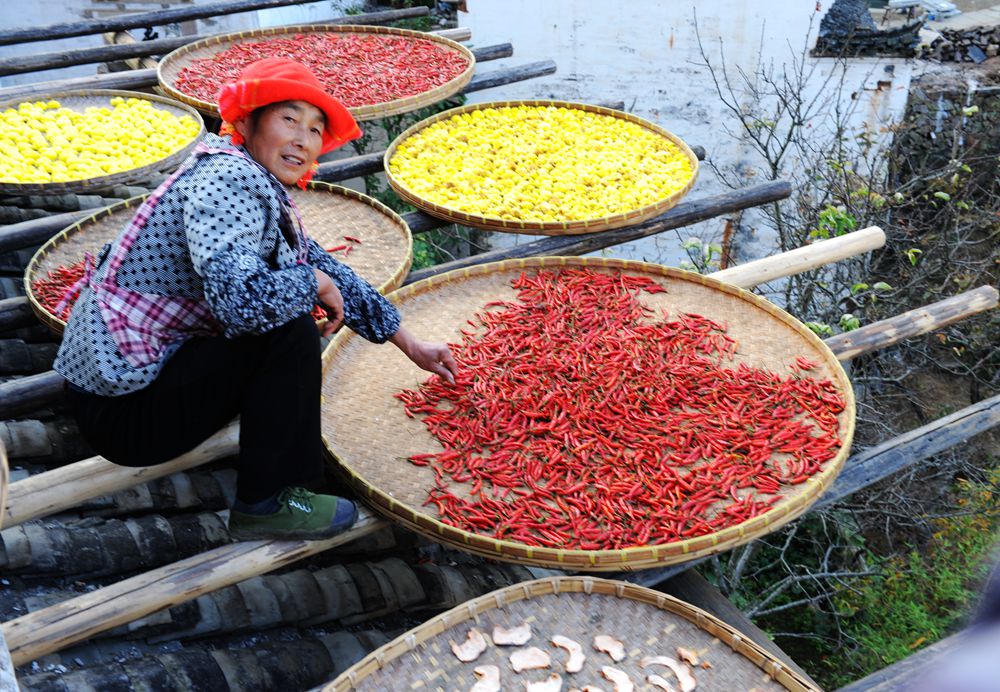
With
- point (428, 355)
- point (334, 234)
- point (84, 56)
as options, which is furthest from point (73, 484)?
point (84, 56)

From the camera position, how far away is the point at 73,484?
2.39 meters

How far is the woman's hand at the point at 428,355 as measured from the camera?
109 inches

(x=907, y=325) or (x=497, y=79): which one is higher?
(x=497, y=79)

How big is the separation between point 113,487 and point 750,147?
23.4 ft

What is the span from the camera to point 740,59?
8.05 metres

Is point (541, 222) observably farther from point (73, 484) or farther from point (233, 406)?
point (73, 484)

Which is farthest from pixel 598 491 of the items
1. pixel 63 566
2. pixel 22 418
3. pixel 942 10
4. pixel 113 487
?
pixel 942 10

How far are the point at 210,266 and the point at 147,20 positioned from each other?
4839 mm

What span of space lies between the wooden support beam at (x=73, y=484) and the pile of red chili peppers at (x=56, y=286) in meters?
0.85

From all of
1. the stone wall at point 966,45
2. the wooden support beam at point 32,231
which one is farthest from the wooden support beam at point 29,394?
the stone wall at point 966,45

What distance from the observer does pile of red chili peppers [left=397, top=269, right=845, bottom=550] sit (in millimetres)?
2432

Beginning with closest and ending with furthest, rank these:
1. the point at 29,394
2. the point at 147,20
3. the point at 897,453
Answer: the point at 29,394 < the point at 897,453 < the point at 147,20

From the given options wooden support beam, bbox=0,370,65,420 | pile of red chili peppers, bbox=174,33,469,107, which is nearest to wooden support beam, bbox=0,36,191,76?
pile of red chili peppers, bbox=174,33,469,107

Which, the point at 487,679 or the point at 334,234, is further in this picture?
the point at 334,234
